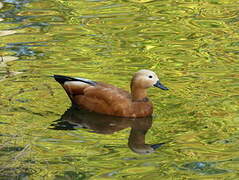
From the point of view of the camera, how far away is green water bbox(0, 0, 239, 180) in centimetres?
874

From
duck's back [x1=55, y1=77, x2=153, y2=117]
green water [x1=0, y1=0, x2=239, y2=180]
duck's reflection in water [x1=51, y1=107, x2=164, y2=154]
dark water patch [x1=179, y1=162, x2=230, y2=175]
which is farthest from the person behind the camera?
duck's back [x1=55, y1=77, x2=153, y2=117]

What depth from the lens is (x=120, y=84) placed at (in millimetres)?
12070

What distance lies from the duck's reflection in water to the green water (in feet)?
0.06

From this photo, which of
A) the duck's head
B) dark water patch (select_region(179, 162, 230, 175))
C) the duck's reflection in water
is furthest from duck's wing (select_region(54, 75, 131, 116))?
dark water patch (select_region(179, 162, 230, 175))

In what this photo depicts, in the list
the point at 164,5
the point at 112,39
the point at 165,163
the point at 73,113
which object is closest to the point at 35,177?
the point at 165,163


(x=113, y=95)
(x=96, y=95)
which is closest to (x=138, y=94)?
(x=113, y=95)

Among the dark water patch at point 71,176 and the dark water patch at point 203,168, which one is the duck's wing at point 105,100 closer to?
the dark water patch at point 203,168

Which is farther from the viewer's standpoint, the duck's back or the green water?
the duck's back

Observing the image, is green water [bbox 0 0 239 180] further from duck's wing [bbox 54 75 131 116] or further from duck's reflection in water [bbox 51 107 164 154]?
duck's wing [bbox 54 75 131 116]

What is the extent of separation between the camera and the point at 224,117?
413 inches

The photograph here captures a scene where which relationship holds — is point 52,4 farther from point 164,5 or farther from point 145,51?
point 145,51

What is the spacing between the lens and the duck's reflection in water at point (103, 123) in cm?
1017

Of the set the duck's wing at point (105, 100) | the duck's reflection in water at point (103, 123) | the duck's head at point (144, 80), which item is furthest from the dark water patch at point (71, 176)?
the duck's head at point (144, 80)

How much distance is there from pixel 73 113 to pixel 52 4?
22.6 feet
